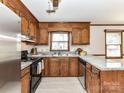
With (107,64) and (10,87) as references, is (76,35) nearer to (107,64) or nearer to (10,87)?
(107,64)

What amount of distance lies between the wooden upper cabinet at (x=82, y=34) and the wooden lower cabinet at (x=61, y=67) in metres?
0.87

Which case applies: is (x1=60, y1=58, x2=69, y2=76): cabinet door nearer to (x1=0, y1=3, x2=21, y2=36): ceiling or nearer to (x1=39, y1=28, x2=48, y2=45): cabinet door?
(x1=39, y1=28, x2=48, y2=45): cabinet door

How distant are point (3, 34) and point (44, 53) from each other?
21.6 feet

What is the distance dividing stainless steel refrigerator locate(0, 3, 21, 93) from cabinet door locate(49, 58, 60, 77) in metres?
5.53

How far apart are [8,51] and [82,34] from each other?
6342 millimetres

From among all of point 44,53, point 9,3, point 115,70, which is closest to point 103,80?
point 115,70

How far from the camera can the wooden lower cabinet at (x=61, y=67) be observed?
24.1ft

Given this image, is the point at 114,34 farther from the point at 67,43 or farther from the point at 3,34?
the point at 3,34

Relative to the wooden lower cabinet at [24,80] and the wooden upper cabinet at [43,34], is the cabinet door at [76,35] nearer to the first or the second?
the wooden upper cabinet at [43,34]

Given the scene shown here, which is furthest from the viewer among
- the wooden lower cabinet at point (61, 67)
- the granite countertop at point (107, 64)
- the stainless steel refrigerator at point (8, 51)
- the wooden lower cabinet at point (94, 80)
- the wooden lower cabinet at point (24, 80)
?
the wooden lower cabinet at point (61, 67)

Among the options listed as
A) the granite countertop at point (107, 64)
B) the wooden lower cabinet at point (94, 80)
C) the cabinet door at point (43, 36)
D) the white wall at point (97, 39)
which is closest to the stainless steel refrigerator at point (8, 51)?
the granite countertop at point (107, 64)

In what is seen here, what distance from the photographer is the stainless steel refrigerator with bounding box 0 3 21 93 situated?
1385mm

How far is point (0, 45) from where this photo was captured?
4.33 ft

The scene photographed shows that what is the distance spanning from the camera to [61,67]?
7.41 m
